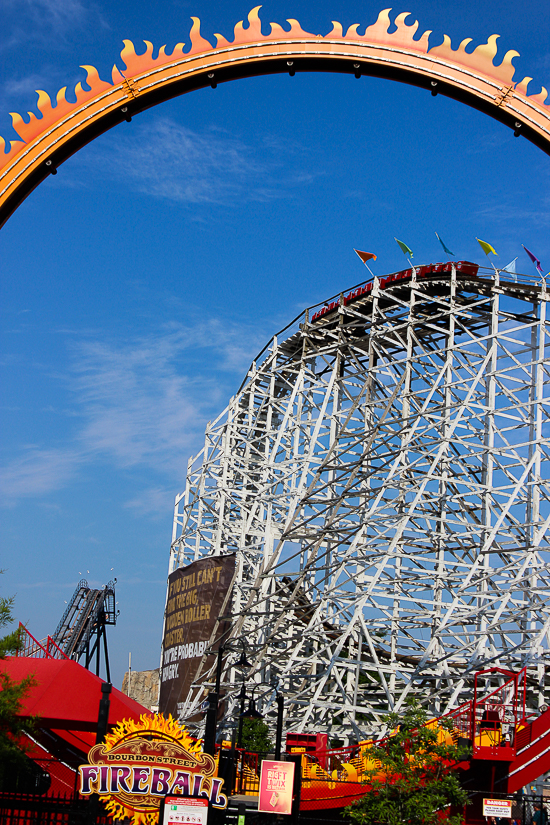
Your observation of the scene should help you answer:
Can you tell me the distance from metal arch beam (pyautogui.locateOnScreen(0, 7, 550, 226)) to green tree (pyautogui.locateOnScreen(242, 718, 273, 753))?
20630 mm

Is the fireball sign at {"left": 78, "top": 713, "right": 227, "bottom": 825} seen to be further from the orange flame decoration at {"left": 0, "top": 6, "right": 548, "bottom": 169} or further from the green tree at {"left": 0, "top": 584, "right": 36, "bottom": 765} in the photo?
the orange flame decoration at {"left": 0, "top": 6, "right": 548, "bottom": 169}

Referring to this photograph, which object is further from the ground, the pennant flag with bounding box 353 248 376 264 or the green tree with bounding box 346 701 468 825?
the pennant flag with bounding box 353 248 376 264

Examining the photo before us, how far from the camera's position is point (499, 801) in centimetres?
1105

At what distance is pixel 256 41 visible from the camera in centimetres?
665

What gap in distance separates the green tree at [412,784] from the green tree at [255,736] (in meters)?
12.7

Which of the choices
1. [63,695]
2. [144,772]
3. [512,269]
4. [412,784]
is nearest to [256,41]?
[144,772]

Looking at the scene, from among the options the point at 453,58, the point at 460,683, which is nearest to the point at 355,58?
the point at 453,58

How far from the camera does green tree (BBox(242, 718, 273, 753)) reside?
→ 2466 cm

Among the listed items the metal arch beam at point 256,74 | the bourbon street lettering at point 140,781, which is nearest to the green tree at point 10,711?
the bourbon street lettering at point 140,781

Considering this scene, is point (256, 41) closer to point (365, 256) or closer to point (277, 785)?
point (277, 785)

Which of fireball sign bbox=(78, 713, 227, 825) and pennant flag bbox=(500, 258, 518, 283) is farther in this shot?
pennant flag bbox=(500, 258, 518, 283)

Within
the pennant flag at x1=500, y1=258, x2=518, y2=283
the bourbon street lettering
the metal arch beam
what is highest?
the pennant flag at x1=500, y1=258, x2=518, y2=283

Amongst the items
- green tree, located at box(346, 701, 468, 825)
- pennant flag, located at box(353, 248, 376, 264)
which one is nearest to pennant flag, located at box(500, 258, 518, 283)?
pennant flag, located at box(353, 248, 376, 264)

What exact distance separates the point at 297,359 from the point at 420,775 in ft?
68.4
